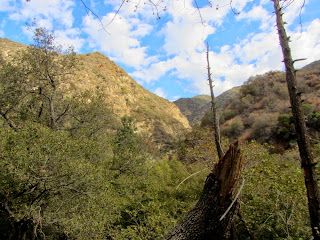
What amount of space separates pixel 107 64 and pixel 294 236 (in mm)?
93441

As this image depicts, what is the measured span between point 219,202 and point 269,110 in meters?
30.6

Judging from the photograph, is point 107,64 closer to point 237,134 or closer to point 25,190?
point 237,134

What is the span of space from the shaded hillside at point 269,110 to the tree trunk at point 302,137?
10895 millimetres

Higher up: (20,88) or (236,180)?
(20,88)

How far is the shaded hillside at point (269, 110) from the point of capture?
2150cm

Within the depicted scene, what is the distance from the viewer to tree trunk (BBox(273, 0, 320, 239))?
11.1 ft

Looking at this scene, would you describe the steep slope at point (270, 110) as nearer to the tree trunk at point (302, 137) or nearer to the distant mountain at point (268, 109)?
the distant mountain at point (268, 109)

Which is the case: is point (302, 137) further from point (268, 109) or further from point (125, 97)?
point (125, 97)

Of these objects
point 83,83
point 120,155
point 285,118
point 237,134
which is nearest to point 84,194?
point 120,155

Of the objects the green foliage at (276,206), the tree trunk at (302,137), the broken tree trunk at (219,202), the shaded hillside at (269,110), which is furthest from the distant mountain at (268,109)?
the broken tree trunk at (219,202)

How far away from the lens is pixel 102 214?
26.1 ft

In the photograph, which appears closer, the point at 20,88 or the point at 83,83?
the point at 20,88

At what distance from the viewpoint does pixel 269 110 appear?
89.9ft

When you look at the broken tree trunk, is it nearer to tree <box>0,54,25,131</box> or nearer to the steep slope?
tree <box>0,54,25,131</box>
